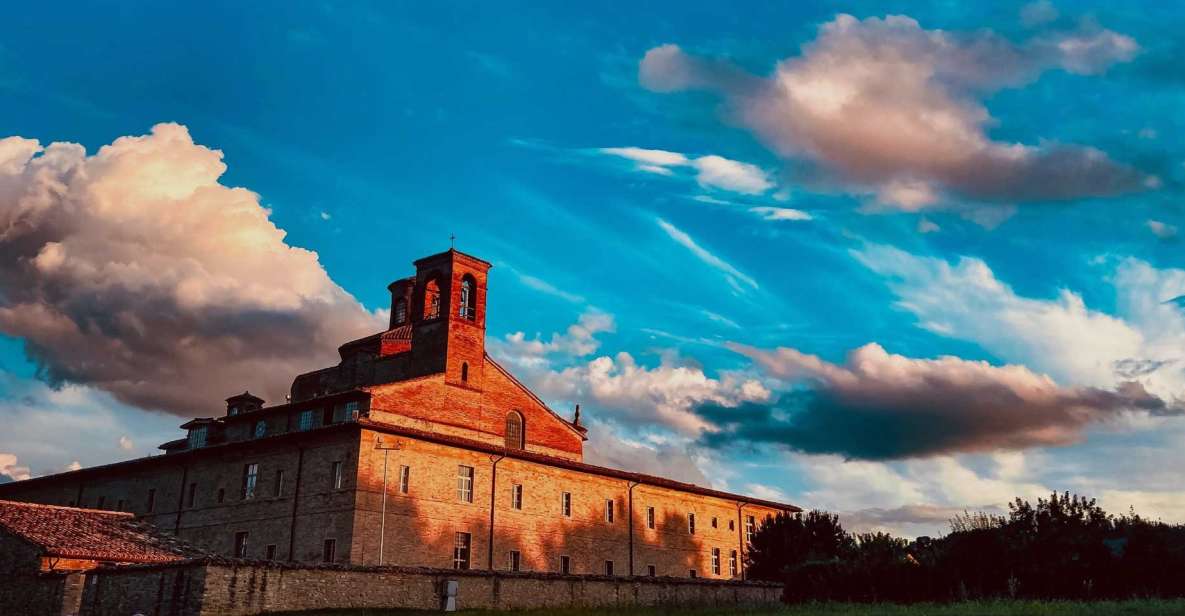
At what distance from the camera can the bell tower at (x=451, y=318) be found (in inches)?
1844

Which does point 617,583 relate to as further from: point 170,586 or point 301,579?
point 170,586

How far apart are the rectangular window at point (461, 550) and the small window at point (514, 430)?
8.16 metres

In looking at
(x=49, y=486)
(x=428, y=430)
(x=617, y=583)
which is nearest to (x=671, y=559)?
(x=428, y=430)

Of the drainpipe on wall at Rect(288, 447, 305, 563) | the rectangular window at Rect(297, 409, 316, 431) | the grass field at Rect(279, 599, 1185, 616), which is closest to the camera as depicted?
the grass field at Rect(279, 599, 1185, 616)

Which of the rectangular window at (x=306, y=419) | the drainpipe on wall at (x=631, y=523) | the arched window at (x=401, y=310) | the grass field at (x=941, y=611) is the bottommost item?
the grass field at (x=941, y=611)

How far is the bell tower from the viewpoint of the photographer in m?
46.8

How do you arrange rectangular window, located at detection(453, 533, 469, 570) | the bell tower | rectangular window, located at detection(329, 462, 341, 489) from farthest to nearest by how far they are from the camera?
the bell tower, rectangular window, located at detection(453, 533, 469, 570), rectangular window, located at detection(329, 462, 341, 489)

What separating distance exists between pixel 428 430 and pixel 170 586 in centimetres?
2047

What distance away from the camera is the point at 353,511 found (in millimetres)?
37375

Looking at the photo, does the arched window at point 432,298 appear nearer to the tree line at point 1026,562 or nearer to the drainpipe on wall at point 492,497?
the drainpipe on wall at point 492,497


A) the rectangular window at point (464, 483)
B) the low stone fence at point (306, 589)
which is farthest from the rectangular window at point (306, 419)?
the low stone fence at point (306, 589)

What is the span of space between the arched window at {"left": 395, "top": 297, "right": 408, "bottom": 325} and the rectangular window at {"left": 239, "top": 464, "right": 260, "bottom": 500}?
14.8m

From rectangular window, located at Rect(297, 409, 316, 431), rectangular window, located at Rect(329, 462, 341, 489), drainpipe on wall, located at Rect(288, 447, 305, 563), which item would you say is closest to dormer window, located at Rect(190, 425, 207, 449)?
rectangular window, located at Rect(297, 409, 316, 431)

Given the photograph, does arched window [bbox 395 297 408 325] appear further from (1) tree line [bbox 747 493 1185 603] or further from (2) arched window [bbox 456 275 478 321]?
(1) tree line [bbox 747 493 1185 603]
